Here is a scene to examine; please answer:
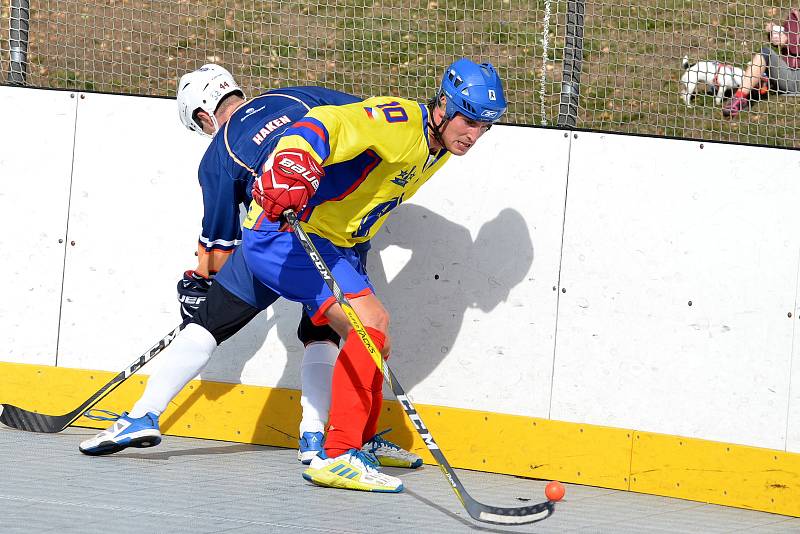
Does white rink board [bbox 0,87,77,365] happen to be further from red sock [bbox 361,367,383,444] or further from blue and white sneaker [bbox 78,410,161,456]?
red sock [bbox 361,367,383,444]

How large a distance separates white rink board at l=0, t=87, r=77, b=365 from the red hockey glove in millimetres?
1720

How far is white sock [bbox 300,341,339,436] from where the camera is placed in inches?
192

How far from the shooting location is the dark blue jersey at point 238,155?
15.5 feet

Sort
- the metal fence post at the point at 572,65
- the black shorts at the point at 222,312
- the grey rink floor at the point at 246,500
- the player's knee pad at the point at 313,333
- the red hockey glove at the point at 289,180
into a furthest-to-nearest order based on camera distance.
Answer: the metal fence post at the point at 572,65 → the player's knee pad at the point at 313,333 → the black shorts at the point at 222,312 → the red hockey glove at the point at 289,180 → the grey rink floor at the point at 246,500

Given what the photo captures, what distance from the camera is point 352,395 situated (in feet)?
14.3

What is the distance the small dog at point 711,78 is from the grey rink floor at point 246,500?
5.86 feet

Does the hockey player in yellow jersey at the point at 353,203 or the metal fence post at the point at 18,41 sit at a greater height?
the metal fence post at the point at 18,41

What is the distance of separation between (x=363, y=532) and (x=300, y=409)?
1533mm

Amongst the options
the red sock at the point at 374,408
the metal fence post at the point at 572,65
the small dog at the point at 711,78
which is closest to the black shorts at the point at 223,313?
the red sock at the point at 374,408

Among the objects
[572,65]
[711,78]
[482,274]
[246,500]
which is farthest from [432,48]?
[246,500]

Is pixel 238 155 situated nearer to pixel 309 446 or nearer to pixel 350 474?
pixel 309 446

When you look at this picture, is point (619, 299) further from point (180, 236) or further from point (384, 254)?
point (180, 236)

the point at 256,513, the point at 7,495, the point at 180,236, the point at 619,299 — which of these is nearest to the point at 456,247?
the point at 619,299

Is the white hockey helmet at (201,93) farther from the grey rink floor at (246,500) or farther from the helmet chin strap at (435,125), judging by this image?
the grey rink floor at (246,500)
